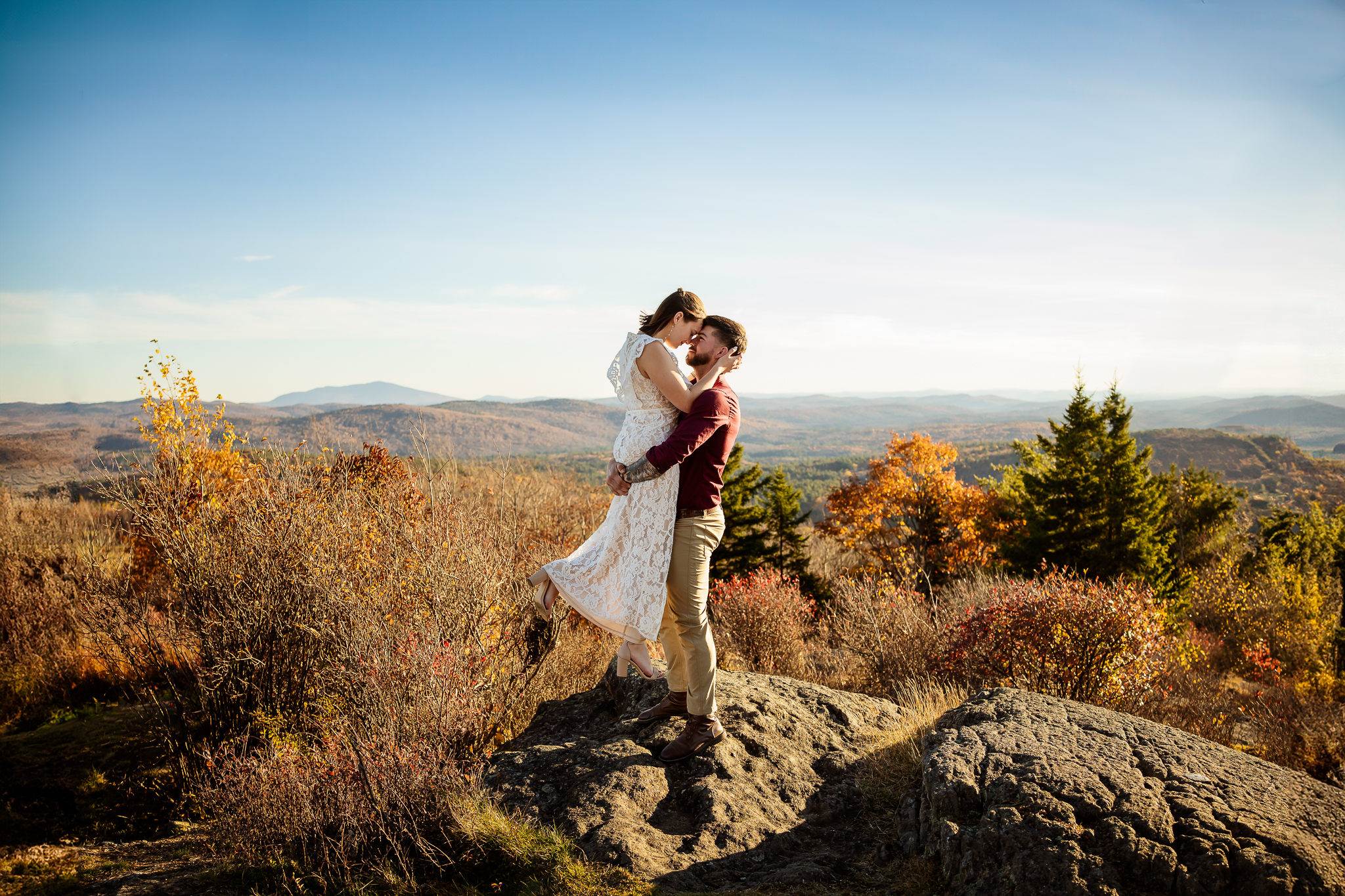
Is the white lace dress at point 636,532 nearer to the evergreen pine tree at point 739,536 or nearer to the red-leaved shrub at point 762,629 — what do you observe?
the red-leaved shrub at point 762,629

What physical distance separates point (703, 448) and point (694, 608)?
0.86 metres

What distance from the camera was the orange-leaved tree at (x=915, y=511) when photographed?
947 inches

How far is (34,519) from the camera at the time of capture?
18438mm

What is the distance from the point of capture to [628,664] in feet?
14.3

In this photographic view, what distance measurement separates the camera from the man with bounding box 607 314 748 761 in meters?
3.50

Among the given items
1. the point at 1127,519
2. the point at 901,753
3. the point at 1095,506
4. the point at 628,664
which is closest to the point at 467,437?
the point at 1095,506

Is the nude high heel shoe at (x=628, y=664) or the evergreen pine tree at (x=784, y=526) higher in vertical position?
the nude high heel shoe at (x=628, y=664)

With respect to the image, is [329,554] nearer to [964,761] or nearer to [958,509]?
[964,761]

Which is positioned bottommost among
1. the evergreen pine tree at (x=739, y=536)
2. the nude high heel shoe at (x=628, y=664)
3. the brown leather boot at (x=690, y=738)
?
the evergreen pine tree at (x=739, y=536)

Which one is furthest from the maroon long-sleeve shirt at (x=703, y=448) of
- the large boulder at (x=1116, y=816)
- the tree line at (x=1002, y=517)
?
the tree line at (x=1002, y=517)

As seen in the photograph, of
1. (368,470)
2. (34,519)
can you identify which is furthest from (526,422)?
(368,470)

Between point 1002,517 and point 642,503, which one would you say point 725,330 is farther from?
point 1002,517

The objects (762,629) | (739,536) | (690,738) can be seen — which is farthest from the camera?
(739,536)

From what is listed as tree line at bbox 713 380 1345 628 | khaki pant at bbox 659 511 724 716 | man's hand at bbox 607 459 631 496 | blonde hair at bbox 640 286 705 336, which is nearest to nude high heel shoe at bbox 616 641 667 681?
khaki pant at bbox 659 511 724 716
